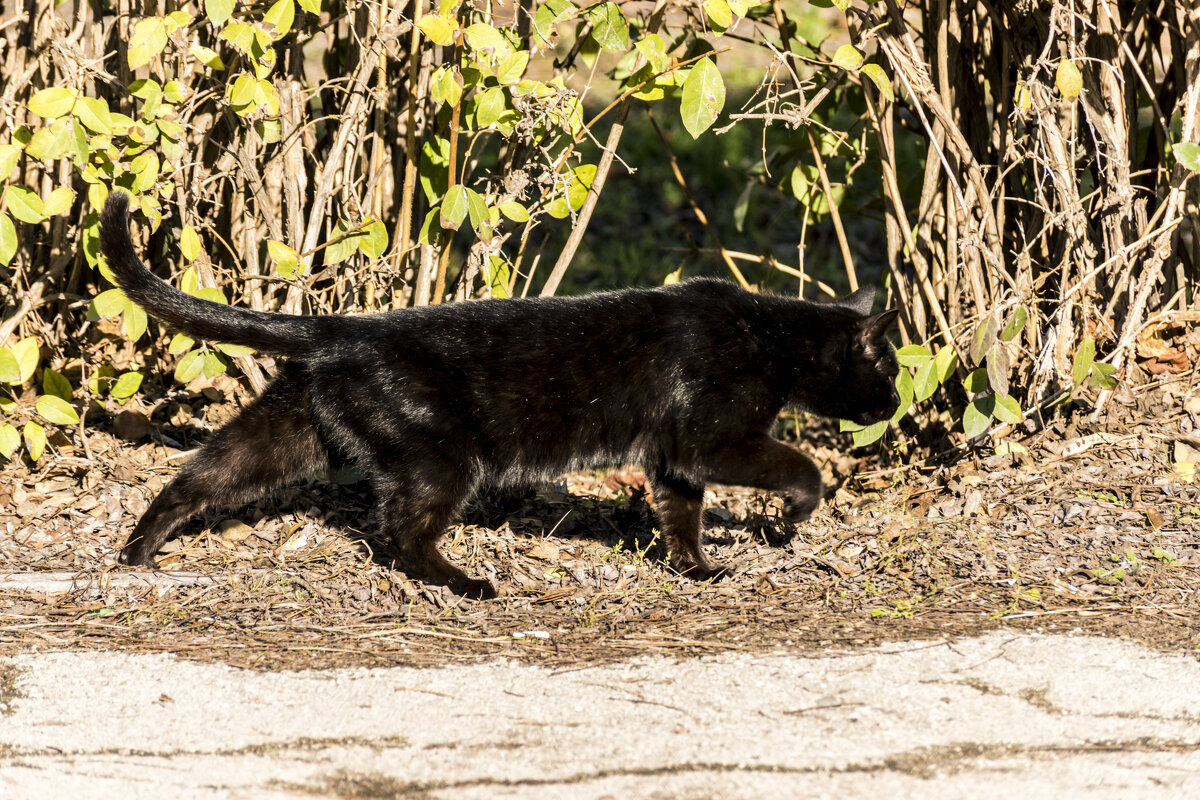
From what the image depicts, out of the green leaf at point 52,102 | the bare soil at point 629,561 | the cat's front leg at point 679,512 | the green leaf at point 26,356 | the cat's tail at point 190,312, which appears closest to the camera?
the bare soil at point 629,561

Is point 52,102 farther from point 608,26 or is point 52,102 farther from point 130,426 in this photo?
point 608,26

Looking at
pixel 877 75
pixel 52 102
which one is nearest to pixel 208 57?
pixel 52 102

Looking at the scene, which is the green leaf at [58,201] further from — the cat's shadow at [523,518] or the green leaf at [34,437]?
the cat's shadow at [523,518]

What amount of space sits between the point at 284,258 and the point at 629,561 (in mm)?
1569

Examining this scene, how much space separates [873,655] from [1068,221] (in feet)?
6.39

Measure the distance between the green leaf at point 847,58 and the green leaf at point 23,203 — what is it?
2.64 m

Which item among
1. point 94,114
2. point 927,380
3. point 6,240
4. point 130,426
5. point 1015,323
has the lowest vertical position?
point 130,426

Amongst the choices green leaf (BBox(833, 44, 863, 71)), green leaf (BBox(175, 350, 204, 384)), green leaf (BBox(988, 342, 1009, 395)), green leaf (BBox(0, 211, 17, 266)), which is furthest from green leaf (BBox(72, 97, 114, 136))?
green leaf (BBox(988, 342, 1009, 395))

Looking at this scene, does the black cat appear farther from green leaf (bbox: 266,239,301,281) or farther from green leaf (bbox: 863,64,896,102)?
green leaf (bbox: 863,64,896,102)

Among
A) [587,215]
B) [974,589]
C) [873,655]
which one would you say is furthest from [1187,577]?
[587,215]

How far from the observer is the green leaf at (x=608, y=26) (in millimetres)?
3822

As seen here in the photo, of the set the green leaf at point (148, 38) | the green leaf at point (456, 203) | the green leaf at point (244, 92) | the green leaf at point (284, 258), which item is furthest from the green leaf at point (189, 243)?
the green leaf at point (456, 203)

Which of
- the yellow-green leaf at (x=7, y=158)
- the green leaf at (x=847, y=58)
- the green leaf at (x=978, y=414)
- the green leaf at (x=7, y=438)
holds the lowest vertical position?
the green leaf at (x=7, y=438)

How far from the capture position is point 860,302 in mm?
4359
